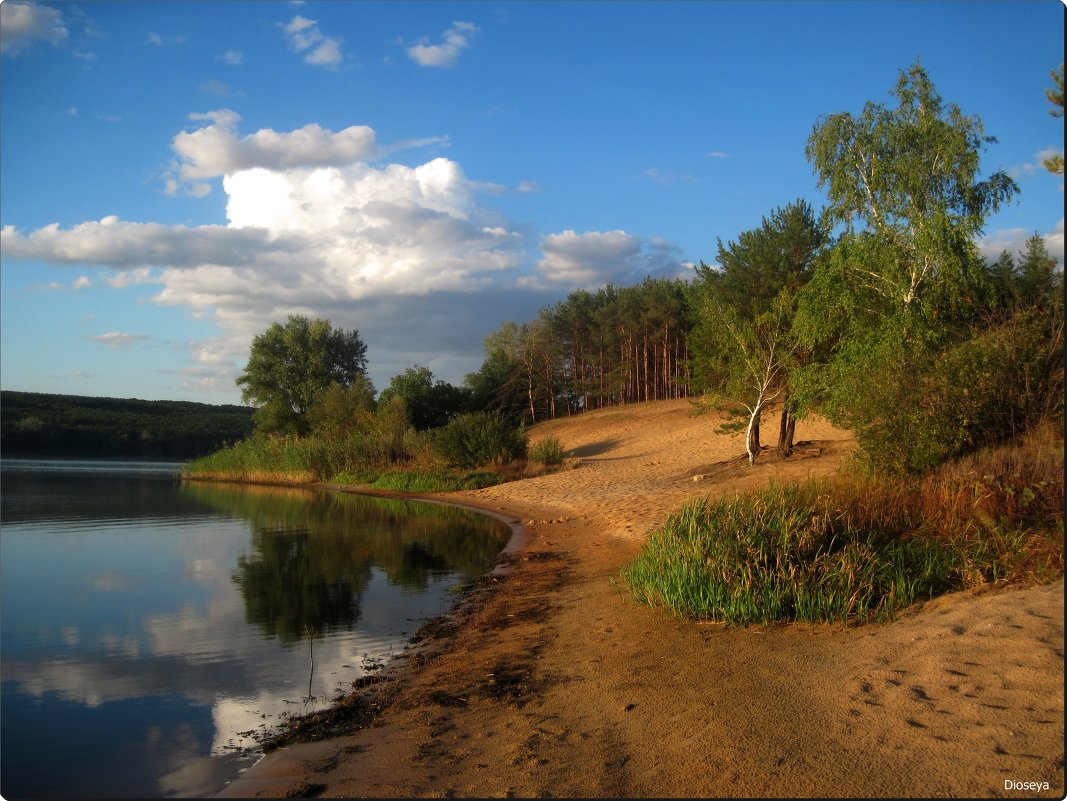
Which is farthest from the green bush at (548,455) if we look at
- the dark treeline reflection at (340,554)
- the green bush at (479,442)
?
the dark treeline reflection at (340,554)

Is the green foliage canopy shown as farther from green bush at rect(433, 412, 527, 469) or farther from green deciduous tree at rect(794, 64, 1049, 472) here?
green bush at rect(433, 412, 527, 469)

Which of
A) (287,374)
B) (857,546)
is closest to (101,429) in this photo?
(287,374)

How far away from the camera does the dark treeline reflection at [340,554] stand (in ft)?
38.1

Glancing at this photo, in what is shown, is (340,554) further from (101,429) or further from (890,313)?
(101,429)

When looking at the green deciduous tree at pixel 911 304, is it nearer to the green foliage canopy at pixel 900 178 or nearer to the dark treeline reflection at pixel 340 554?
the green foliage canopy at pixel 900 178

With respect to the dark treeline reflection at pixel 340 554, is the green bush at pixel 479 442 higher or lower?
higher

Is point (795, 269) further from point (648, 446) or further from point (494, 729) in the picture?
point (494, 729)

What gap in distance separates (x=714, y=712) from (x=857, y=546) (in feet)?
12.6

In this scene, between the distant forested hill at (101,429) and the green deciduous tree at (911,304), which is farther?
the distant forested hill at (101,429)

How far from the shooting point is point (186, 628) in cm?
1066

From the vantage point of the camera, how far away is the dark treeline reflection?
457 inches

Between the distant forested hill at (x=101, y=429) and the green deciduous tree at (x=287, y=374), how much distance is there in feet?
63.6

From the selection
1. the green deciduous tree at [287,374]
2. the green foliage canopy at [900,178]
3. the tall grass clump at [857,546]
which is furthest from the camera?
the green deciduous tree at [287,374]

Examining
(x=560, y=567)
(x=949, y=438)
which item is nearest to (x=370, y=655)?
(x=560, y=567)
